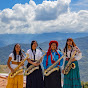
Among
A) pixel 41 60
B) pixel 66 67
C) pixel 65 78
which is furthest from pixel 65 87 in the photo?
pixel 41 60

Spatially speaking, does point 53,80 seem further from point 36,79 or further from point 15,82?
point 15,82

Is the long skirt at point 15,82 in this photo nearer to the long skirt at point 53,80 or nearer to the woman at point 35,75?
the woman at point 35,75

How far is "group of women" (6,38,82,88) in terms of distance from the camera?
5.51 meters

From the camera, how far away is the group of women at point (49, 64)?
5512 mm

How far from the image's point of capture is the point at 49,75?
5512 mm

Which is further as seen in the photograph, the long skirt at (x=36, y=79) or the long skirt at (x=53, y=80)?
the long skirt at (x=36, y=79)

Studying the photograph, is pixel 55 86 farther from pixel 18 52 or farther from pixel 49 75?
pixel 18 52

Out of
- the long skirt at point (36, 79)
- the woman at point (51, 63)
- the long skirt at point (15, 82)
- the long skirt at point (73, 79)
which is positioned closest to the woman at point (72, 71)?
the long skirt at point (73, 79)

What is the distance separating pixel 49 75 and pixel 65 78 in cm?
68

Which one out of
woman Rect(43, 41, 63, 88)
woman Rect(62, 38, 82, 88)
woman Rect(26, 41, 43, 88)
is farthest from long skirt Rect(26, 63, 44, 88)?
woman Rect(62, 38, 82, 88)

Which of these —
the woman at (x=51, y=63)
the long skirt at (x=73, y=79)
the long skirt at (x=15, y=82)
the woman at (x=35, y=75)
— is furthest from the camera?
the woman at (x=35, y=75)

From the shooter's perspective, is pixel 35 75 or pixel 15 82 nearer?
pixel 15 82

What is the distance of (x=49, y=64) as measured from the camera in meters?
5.50

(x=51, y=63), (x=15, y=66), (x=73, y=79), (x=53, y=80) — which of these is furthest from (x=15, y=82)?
(x=73, y=79)
